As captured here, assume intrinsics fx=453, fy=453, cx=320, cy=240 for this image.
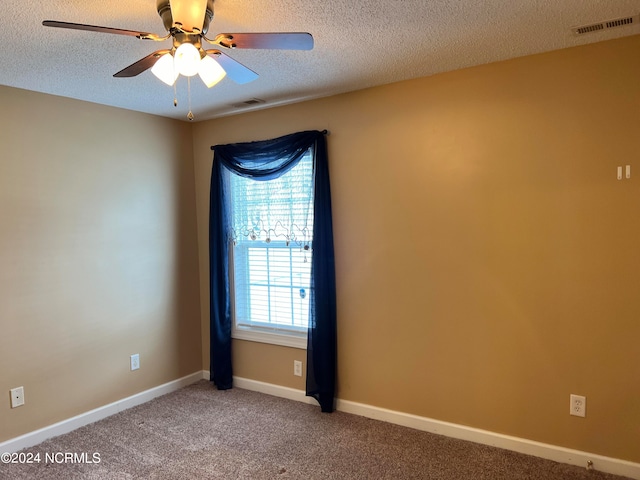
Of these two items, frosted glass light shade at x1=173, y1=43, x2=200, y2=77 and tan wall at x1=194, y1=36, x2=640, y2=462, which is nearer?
frosted glass light shade at x1=173, y1=43, x2=200, y2=77

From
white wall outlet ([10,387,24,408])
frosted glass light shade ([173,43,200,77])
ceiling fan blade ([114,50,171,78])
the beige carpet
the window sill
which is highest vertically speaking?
ceiling fan blade ([114,50,171,78])

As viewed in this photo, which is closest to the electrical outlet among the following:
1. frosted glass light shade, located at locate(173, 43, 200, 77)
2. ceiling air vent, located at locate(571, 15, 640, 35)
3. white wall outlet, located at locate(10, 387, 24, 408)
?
ceiling air vent, located at locate(571, 15, 640, 35)

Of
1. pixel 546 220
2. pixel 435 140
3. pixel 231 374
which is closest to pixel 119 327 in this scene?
pixel 231 374

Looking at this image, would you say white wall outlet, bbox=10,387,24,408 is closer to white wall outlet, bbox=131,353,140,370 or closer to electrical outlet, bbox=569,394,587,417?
white wall outlet, bbox=131,353,140,370

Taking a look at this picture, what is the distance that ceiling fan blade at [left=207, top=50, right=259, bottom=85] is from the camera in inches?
74.6

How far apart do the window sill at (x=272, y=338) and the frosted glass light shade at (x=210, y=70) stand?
2.11 m

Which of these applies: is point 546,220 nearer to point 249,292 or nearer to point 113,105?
point 249,292

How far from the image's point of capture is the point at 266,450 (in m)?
2.76

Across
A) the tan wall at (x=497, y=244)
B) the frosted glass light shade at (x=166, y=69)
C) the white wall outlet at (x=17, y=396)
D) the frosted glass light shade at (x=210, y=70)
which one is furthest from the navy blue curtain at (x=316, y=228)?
the white wall outlet at (x=17, y=396)

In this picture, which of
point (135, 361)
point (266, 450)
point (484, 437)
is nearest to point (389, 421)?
point (484, 437)

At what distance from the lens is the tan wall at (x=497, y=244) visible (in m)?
2.38

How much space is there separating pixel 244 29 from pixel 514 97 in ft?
5.12

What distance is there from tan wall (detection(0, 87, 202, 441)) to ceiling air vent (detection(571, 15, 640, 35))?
2.99 m

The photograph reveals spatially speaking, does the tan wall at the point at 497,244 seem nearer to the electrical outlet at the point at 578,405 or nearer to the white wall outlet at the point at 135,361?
the electrical outlet at the point at 578,405
